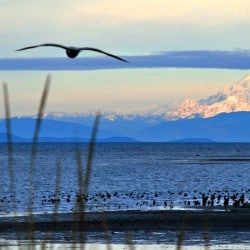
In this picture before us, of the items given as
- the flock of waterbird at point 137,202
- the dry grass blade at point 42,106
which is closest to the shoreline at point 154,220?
the flock of waterbird at point 137,202

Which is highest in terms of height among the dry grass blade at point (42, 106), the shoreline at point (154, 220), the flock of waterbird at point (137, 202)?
the flock of waterbird at point (137, 202)

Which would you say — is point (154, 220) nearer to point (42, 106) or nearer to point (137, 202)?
point (137, 202)

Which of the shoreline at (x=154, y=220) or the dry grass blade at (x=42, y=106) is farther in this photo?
the shoreline at (x=154, y=220)

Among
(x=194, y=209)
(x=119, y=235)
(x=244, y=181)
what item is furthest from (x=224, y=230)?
(x=244, y=181)

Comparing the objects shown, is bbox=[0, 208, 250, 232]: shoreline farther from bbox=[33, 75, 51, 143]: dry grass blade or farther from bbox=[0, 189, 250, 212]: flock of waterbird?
bbox=[33, 75, 51, 143]: dry grass blade

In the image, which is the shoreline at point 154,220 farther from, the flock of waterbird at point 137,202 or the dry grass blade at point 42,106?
Answer: the dry grass blade at point 42,106

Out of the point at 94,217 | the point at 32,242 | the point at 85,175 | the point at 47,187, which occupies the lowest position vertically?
the point at 32,242

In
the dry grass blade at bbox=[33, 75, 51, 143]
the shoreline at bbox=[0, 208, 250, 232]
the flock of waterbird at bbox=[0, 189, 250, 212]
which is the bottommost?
the dry grass blade at bbox=[33, 75, 51, 143]

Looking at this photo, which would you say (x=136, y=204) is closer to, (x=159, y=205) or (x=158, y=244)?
(x=159, y=205)

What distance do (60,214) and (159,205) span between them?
1243 centimetres

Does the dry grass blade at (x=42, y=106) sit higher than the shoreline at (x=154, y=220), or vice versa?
the shoreline at (x=154, y=220)

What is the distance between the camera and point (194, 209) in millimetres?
53812

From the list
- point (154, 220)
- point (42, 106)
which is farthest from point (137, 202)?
point (42, 106)

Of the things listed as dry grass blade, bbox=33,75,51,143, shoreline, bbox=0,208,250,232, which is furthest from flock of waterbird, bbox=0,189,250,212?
dry grass blade, bbox=33,75,51,143
